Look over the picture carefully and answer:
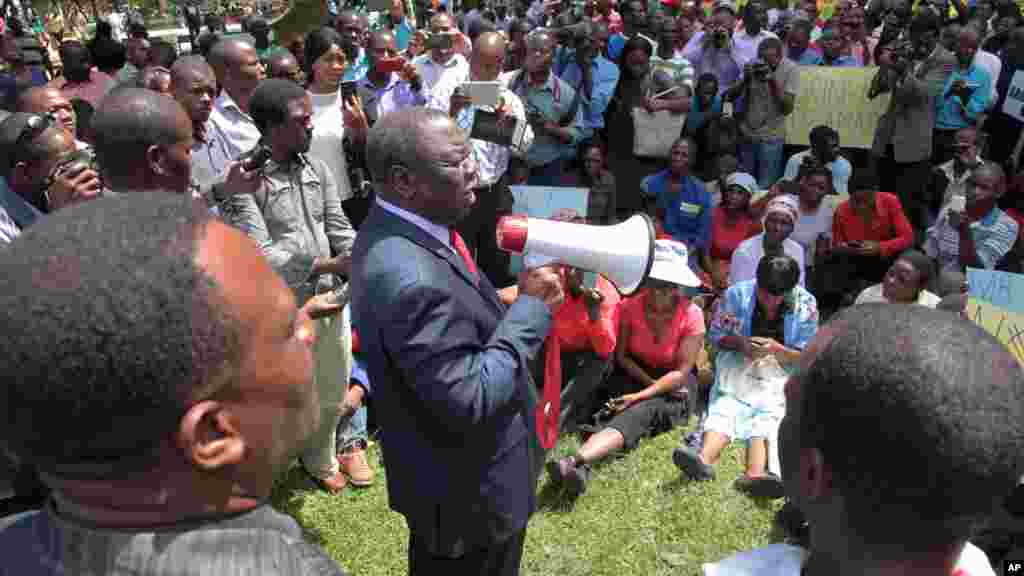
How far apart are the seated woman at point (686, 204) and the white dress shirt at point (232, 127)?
3.38 meters

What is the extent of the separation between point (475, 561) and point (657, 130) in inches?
199

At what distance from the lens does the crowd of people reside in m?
0.91

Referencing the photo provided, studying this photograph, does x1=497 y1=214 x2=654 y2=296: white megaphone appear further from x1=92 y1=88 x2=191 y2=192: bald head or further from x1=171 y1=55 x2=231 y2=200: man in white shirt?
x1=171 y1=55 x2=231 y2=200: man in white shirt

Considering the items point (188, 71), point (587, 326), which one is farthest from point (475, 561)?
point (188, 71)

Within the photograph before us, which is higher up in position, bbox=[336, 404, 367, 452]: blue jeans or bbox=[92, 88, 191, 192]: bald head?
bbox=[92, 88, 191, 192]: bald head

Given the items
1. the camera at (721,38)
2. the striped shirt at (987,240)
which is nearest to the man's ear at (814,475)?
the striped shirt at (987,240)

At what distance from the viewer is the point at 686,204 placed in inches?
240

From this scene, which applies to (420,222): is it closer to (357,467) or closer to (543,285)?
(543,285)

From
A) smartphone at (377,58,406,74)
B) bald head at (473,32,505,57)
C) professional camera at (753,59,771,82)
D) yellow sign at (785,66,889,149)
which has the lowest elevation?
yellow sign at (785,66,889,149)

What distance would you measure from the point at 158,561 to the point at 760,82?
6779 millimetres

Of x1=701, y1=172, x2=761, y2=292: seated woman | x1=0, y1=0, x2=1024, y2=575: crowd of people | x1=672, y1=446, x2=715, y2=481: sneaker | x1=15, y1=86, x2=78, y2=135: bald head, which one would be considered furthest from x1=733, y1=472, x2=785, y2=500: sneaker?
x1=15, y1=86, x2=78, y2=135: bald head

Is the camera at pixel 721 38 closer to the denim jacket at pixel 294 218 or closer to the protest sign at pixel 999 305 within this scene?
the protest sign at pixel 999 305

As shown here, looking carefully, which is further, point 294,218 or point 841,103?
point 841,103

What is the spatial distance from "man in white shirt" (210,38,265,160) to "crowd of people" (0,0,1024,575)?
0.6 inches
